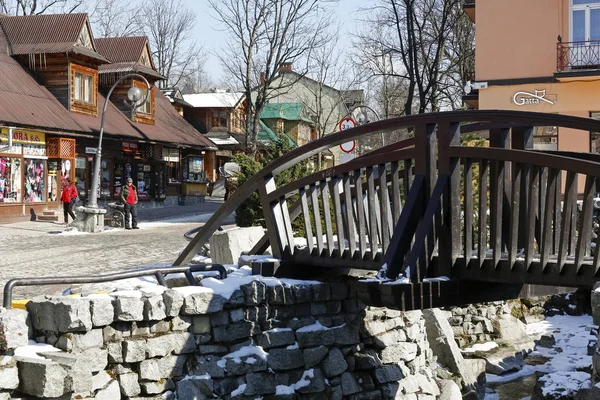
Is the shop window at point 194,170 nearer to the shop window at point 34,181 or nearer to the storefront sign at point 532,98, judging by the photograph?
the shop window at point 34,181

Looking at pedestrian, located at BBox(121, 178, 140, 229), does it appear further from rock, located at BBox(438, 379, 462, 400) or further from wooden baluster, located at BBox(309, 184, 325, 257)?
wooden baluster, located at BBox(309, 184, 325, 257)

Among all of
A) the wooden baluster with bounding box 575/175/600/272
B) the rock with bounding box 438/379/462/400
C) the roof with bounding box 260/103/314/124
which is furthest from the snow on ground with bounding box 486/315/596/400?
the roof with bounding box 260/103/314/124

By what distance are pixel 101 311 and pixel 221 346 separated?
145 centimetres

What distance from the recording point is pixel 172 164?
37406mm

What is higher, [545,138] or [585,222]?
[545,138]

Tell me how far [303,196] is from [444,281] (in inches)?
82.6

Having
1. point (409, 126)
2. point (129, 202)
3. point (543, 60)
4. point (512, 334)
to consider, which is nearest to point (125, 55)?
point (129, 202)

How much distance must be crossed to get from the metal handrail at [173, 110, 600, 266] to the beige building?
12993mm

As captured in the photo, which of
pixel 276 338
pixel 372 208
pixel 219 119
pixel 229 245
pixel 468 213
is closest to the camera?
pixel 468 213

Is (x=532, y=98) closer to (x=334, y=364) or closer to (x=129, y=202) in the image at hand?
(x=129, y=202)

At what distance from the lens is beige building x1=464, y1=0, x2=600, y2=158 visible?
802 inches

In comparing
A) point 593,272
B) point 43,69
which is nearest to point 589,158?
point 593,272

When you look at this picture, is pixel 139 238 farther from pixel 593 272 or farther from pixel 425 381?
pixel 593 272

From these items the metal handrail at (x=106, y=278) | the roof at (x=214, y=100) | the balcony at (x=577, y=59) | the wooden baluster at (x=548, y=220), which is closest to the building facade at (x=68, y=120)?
the roof at (x=214, y=100)
